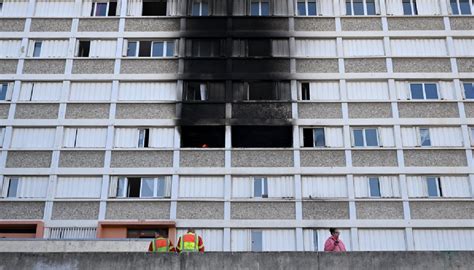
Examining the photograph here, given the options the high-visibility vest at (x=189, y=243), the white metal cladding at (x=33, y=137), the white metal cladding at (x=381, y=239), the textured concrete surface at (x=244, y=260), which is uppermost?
the white metal cladding at (x=33, y=137)

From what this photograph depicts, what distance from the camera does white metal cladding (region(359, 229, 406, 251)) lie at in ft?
96.3

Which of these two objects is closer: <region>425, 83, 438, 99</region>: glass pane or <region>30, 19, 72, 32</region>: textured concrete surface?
<region>425, 83, 438, 99</region>: glass pane

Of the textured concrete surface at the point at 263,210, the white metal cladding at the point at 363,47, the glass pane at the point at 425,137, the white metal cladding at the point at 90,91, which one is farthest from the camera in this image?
the white metal cladding at the point at 363,47

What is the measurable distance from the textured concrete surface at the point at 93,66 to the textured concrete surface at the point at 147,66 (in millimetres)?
725

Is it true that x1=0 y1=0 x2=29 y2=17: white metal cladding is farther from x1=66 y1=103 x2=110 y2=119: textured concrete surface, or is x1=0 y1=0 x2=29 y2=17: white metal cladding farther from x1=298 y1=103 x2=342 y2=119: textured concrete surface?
x1=298 y1=103 x2=342 y2=119: textured concrete surface

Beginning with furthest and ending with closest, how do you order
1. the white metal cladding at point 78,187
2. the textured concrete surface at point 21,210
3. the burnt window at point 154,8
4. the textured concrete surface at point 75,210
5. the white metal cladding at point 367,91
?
the burnt window at point 154,8 → the white metal cladding at point 367,91 → the white metal cladding at point 78,187 → the textured concrete surface at point 21,210 → the textured concrete surface at point 75,210

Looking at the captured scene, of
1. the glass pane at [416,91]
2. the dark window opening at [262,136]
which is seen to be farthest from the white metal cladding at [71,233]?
the glass pane at [416,91]

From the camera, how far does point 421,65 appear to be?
33.2 meters

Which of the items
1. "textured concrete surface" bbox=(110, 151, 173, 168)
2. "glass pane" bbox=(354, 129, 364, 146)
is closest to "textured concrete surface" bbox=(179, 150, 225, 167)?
"textured concrete surface" bbox=(110, 151, 173, 168)

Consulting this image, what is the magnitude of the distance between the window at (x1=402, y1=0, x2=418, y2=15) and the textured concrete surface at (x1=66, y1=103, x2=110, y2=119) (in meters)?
17.6

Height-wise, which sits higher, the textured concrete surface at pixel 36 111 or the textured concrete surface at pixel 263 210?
the textured concrete surface at pixel 36 111

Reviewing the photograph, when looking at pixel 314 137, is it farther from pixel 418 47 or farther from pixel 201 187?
pixel 418 47

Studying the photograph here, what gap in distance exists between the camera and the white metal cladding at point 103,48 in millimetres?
33969

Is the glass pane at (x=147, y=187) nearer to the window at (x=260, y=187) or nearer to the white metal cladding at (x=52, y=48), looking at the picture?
the window at (x=260, y=187)
